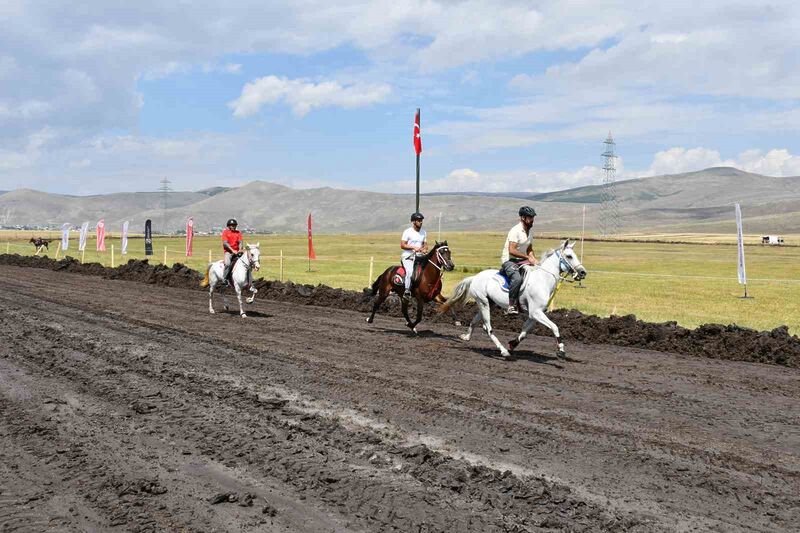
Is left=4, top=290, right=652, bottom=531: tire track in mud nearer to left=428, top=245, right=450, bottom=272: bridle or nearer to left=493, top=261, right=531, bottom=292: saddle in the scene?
left=493, top=261, right=531, bottom=292: saddle

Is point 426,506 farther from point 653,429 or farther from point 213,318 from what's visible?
point 213,318

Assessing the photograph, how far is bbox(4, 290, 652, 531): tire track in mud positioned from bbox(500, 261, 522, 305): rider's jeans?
5.80 m

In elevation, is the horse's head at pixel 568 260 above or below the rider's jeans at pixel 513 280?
above

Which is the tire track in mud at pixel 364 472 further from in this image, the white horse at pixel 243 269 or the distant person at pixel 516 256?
the white horse at pixel 243 269

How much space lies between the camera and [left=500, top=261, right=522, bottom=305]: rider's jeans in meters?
14.3

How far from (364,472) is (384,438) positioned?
1195 millimetres

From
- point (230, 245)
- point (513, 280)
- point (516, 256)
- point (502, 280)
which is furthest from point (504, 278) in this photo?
point (230, 245)

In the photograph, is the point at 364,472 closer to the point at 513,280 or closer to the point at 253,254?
the point at 513,280

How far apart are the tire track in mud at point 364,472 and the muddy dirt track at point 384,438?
0.09 feet

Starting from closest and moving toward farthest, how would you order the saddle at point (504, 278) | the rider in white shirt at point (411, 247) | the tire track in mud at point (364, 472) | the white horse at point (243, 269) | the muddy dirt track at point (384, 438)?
the tire track in mud at point (364, 472) < the muddy dirt track at point (384, 438) < the saddle at point (504, 278) < the rider in white shirt at point (411, 247) < the white horse at point (243, 269)

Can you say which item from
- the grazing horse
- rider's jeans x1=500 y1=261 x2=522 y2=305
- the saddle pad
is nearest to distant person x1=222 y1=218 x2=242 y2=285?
the grazing horse

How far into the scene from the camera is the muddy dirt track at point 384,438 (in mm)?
6426

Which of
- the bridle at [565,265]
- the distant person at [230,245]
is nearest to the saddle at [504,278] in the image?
the bridle at [565,265]

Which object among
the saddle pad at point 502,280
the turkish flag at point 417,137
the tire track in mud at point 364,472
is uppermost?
the turkish flag at point 417,137
